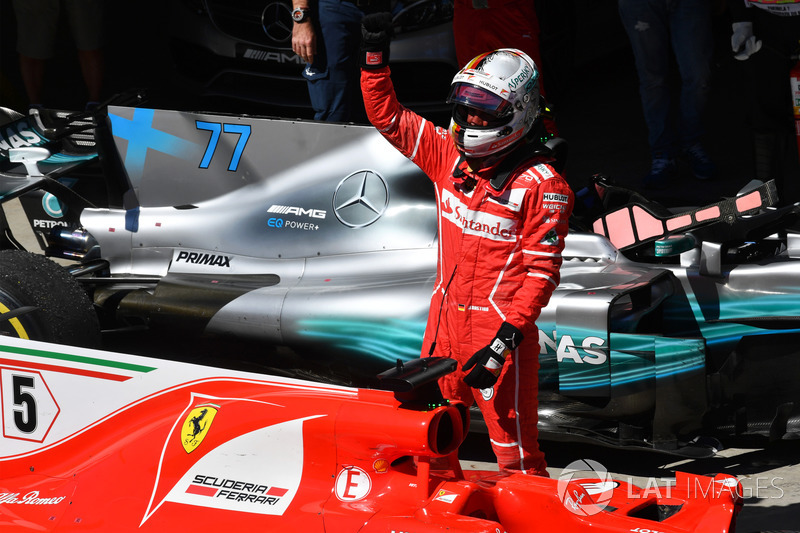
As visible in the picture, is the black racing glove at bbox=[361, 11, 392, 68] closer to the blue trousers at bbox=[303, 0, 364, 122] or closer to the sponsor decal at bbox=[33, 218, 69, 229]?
the blue trousers at bbox=[303, 0, 364, 122]

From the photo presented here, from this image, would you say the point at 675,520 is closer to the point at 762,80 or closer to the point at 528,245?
the point at 528,245

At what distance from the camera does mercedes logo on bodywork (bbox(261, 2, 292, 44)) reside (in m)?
7.72

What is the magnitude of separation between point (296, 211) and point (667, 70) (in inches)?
111

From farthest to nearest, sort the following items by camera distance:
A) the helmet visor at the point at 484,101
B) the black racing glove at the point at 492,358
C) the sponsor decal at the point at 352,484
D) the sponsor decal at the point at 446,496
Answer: the helmet visor at the point at 484,101 → the black racing glove at the point at 492,358 → the sponsor decal at the point at 352,484 → the sponsor decal at the point at 446,496

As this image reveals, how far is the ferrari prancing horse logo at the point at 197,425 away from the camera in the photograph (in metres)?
3.39

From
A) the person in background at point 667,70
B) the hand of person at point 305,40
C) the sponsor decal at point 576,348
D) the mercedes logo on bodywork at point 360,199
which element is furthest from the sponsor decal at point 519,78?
the person in background at point 667,70

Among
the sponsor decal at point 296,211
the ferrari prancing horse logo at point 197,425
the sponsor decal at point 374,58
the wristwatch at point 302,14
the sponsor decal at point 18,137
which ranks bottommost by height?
the ferrari prancing horse logo at point 197,425

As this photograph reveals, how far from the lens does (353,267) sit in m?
5.05

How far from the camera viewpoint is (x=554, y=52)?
26.1 ft

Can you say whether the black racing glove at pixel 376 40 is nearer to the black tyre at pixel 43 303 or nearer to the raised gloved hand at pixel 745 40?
the black tyre at pixel 43 303

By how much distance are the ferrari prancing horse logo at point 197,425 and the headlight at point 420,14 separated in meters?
4.54

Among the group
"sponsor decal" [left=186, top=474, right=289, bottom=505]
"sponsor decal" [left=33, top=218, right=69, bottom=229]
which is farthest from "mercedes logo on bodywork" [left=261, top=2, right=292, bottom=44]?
"sponsor decal" [left=186, top=474, right=289, bottom=505]

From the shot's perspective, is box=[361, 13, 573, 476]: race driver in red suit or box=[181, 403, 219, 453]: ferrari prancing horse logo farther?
box=[361, 13, 573, 476]: race driver in red suit

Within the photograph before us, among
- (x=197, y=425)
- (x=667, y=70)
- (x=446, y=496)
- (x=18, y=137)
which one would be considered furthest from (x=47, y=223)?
(x=667, y=70)
